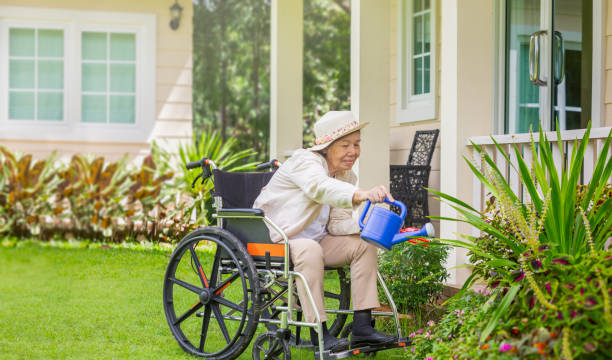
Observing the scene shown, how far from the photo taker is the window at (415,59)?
6898mm

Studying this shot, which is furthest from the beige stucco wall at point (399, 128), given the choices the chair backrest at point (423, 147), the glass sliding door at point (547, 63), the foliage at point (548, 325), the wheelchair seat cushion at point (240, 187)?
the foliage at point (548, 325)

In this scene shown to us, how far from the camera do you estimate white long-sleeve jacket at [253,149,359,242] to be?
10.8ft

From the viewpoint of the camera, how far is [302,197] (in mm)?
3465

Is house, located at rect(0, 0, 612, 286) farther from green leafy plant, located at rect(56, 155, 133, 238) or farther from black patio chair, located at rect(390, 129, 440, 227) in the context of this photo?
green leafy plant, located at rect(56, 155, 133, 238)

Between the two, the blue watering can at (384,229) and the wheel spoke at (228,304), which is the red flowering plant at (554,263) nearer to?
the blue watering can at (384,229)

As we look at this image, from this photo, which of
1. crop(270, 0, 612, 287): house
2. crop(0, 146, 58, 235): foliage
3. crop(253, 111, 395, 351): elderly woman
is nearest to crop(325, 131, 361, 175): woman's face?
crop(253, 111, 395, 351): elderly woman

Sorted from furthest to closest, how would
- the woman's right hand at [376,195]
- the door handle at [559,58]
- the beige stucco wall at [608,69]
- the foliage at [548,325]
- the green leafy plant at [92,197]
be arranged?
the green leafy plant at [92,197]
the door handle at [559,58]
the beige stucco wall at [608,69]
the woman's right hand at [376,195]
the foliage at [548,325]

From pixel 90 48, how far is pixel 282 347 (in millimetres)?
6936

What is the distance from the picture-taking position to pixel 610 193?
304 centimetres

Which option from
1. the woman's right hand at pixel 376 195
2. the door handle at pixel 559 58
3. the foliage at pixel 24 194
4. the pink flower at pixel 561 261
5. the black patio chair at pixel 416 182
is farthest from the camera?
the foliage at pixel 24 194

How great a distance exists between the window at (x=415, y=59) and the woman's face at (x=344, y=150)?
135 inches

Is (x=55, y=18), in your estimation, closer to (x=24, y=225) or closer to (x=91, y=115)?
(x=91, y=115)

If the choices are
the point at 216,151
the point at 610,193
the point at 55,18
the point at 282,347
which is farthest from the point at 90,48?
the point at 610,193

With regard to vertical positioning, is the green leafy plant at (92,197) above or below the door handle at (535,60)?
below
